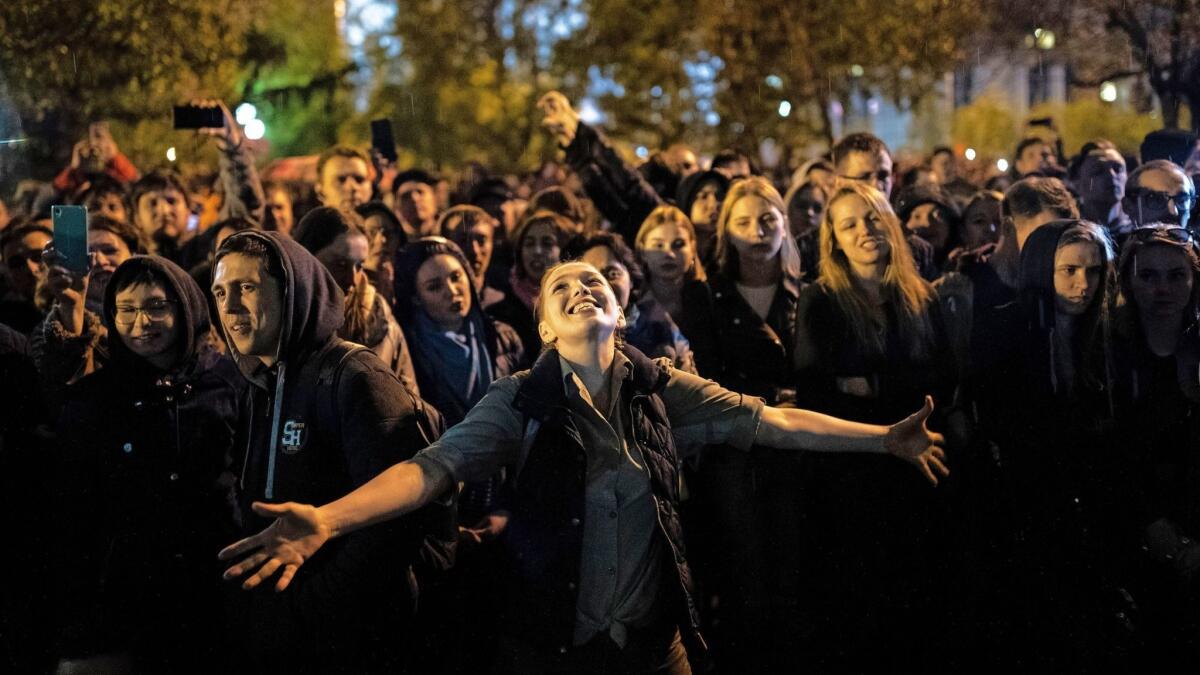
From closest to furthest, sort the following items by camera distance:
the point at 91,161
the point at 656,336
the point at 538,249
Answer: the point at 656,336 < the point at 538,249 < the point at 91,161

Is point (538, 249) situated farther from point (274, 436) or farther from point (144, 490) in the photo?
point (274, 436)

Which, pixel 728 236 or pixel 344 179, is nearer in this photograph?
pixel 728 236

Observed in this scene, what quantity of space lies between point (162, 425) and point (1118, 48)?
38.3ft

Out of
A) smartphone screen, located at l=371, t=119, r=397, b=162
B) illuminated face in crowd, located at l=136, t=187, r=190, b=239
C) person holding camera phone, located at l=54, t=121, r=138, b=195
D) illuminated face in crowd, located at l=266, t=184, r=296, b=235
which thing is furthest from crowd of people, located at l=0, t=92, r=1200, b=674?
person holding camera phone, located at l=54, t=121, r=138, b=195

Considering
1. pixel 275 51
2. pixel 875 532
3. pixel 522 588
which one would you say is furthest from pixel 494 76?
pixel 522 588

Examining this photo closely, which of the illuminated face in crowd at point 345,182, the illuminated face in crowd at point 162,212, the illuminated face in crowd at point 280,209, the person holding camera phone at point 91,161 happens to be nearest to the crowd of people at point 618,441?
the illuminated face in crowd at point 162,212

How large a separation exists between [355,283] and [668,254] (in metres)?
1.61

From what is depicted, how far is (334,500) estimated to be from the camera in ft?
14.0

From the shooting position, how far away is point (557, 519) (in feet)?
14.3

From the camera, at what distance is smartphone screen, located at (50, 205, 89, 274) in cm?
635

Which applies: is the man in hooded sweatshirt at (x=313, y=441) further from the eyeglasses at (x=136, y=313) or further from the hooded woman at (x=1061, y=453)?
the hooded woman at (x=1061, y=453)

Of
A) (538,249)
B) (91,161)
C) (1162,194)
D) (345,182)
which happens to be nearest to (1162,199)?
(1162,194)

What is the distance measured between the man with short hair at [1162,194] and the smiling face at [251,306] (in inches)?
196

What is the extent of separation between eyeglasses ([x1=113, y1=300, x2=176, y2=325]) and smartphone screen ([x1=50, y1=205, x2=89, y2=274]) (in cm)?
120
